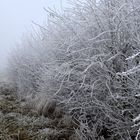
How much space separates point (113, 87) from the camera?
5715 millimetres

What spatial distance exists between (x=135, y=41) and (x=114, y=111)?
3.90 feet

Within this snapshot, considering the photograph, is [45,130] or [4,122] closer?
[45,130]

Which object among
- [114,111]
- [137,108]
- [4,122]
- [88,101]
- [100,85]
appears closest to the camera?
[137,108]

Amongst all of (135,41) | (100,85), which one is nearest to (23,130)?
(100,85)

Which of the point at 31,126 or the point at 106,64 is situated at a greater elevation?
the point at 106,64

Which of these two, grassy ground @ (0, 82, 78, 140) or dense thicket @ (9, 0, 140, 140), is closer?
dense thicket @ (9, 0, 140, 140)

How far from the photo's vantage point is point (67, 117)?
7148 millimetres

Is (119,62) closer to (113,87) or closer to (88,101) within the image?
(113,87)

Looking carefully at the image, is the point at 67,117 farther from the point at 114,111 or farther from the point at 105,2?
the point at 105,2

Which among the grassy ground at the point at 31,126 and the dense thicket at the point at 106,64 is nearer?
the dense thicket at the point at 106,64

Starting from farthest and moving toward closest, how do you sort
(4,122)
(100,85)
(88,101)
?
(4,122) < (88,101) < (100,85)

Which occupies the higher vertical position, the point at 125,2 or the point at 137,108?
the point at 125,2

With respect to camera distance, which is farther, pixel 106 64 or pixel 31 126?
pixel 31 126

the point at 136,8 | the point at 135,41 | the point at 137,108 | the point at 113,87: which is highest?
the point at 136,8
